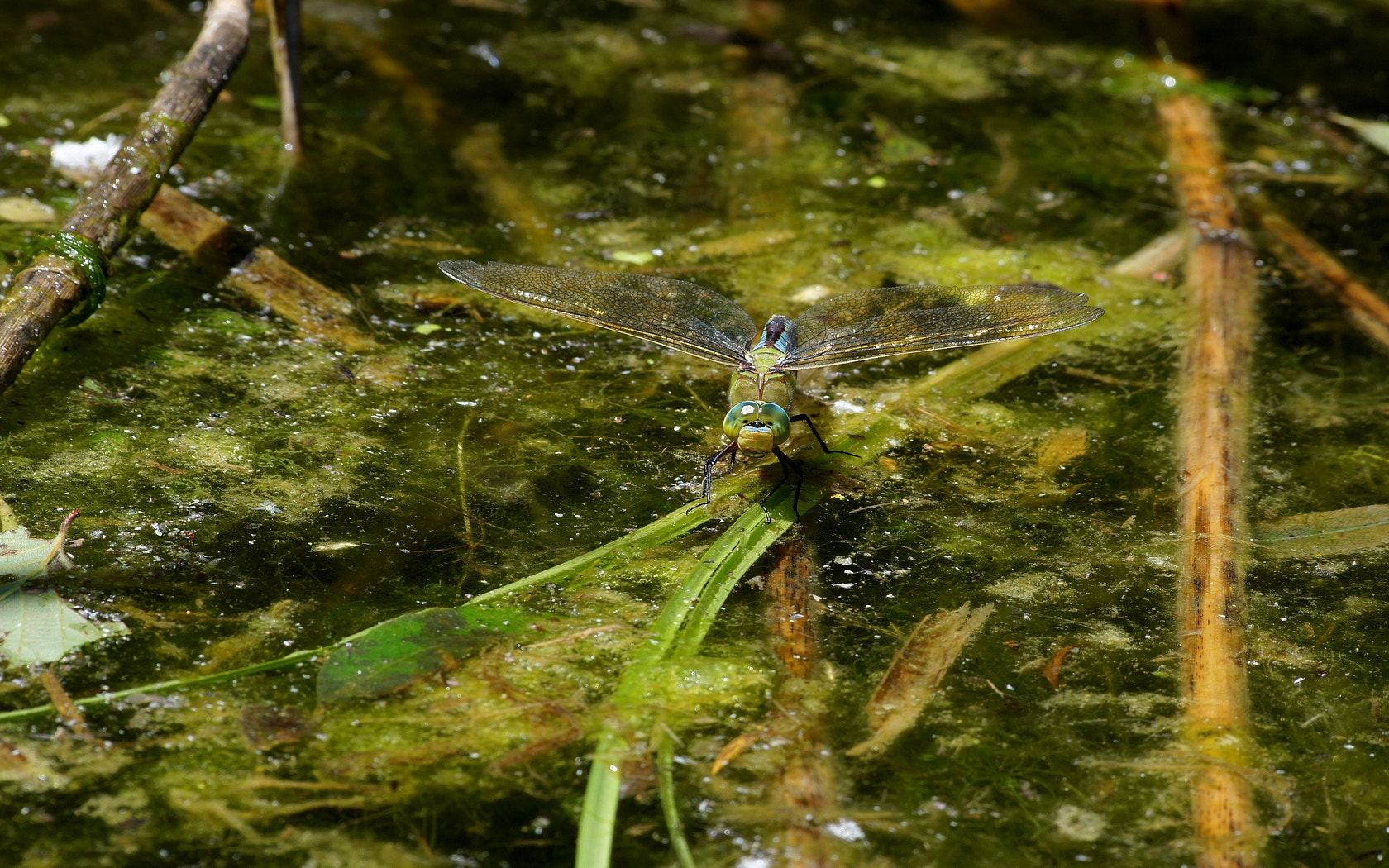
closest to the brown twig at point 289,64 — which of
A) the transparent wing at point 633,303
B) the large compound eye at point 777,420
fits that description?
the transparent wing at point 633,303

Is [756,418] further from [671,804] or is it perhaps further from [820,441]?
[671,804]

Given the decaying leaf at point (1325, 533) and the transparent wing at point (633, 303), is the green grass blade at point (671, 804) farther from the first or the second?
the decaying leaf at point (1325, 533)

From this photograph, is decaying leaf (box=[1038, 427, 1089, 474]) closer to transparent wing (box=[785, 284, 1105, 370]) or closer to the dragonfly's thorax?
transparent wing (box=[785, 284, 1105, 370])

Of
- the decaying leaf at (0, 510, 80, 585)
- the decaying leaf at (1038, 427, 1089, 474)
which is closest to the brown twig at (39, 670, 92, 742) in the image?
the decaying leaf at (0, 510, 80, 585)

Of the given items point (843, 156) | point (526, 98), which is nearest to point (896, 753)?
point (843, 156)

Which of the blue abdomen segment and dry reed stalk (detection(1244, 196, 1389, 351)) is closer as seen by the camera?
the blue abdomen segment

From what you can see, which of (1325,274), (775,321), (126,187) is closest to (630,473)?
(775,321)

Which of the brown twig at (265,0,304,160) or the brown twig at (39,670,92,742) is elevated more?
the brown twig at (265,0,304,160)
